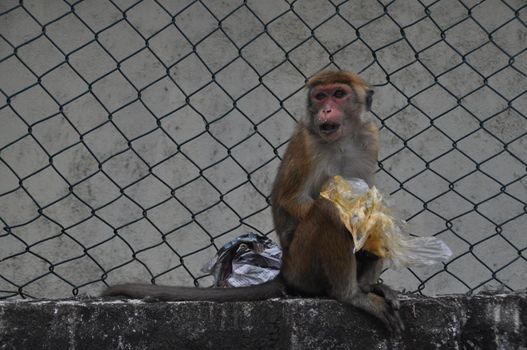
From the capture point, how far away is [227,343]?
4.12 meters

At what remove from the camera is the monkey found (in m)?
4.34

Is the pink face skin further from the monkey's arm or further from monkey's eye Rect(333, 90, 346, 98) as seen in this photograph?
the monkey's arm

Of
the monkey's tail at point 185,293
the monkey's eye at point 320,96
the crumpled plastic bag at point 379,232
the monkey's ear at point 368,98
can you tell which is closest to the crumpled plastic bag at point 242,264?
the monkey's tail at point 185,293

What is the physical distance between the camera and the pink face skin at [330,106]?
16.1ft

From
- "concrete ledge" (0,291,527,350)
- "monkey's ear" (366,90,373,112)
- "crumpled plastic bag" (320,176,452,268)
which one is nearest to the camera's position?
"concrete ledge" (0,291,527,350)

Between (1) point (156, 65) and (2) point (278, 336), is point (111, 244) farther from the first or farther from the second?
(2) point (278, 336)

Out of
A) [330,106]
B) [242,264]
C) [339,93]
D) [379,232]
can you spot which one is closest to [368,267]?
[379,232]

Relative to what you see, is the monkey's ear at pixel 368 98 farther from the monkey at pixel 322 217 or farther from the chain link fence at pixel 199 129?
the chain link fence at pixel 199 129

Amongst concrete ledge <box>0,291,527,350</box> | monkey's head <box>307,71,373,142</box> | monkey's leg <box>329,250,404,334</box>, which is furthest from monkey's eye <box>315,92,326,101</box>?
concrete ledge <box>0,291,527,350</box>

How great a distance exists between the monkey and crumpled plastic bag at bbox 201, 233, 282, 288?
0.66 feet

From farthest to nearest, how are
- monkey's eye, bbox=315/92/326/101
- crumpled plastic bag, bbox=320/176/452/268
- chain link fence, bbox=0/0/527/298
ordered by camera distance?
chain link fence, bbox=0/0/527/298 < monkey's eye, bbox=315/92/326/101 < crumpled plastic bag, bbox=320/176/452/268

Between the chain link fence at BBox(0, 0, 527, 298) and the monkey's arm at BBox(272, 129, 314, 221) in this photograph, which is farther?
the chain link fence at BBox(0, 0, 527, 298)

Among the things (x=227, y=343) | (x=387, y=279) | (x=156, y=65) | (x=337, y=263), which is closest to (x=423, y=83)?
(x=387, y=279)

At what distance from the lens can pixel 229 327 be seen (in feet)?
13.6
